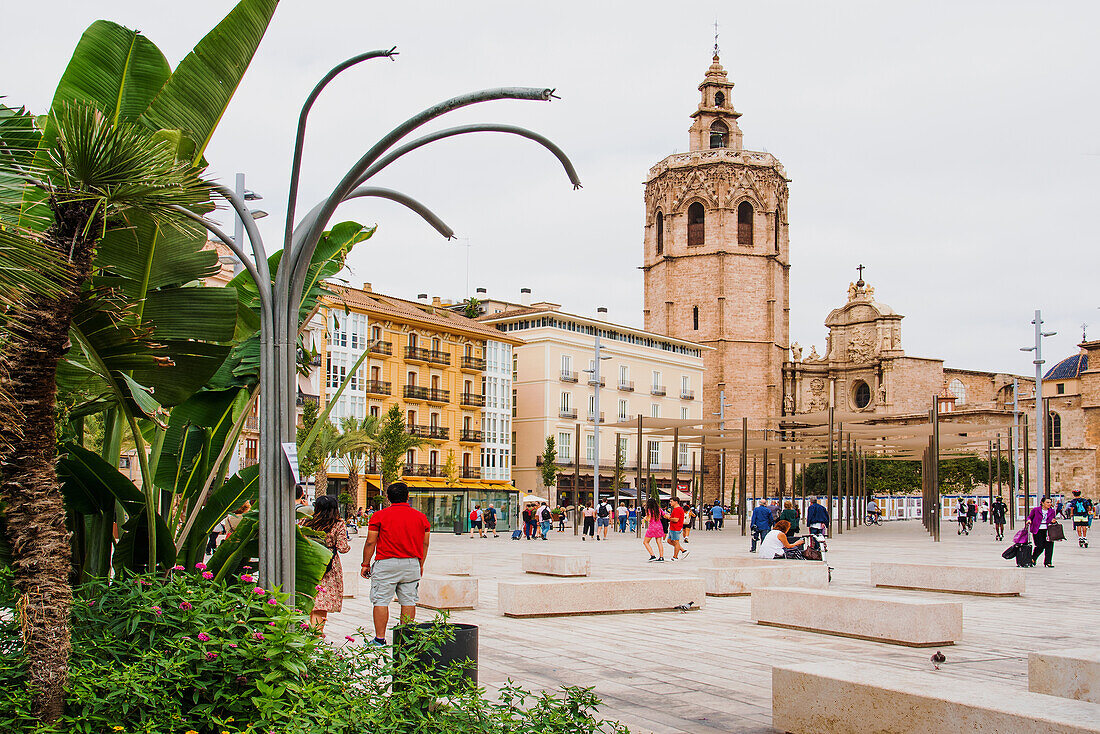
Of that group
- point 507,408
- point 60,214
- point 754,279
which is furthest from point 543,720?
point 754,279

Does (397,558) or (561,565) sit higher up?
(397,558)

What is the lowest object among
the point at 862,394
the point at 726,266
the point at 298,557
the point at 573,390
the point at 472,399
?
the point at 298,557

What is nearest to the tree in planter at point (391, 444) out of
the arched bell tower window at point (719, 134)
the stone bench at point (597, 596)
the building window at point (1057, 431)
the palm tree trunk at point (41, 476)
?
the stone bench at point (597, 596)

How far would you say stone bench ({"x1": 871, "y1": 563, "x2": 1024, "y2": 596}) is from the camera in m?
15.2

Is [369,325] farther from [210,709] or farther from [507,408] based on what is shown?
[210,709]

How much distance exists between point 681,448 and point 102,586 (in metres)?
78.9

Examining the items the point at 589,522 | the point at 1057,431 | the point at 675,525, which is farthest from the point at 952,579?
the point at 1057,431

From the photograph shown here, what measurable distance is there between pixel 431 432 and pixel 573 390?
1360 centimetres

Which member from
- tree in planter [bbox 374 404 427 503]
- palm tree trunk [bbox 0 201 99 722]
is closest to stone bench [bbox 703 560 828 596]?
palm tree trunk [bbox 0 201 99 722]

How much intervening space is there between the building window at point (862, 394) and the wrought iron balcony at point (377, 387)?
4023 cm

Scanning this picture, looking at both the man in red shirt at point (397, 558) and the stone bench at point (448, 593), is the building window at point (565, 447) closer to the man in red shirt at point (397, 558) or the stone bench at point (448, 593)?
the stone bench at point (448, 593)

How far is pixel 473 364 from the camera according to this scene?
67875 mm

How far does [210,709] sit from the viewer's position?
16.8 ft

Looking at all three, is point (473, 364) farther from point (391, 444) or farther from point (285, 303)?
point (285, 303)
